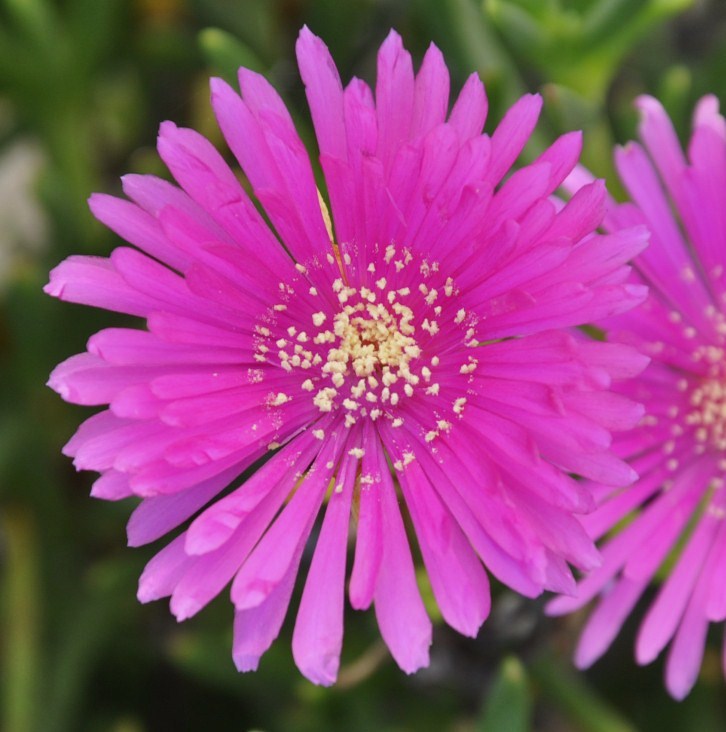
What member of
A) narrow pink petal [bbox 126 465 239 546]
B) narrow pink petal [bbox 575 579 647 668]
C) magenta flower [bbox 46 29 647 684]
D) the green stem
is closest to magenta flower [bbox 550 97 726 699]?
narrow pink petal [bbox 575 579 647 668]

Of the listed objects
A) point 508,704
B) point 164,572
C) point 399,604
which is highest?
point 164,572

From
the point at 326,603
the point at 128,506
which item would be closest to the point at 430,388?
the point at 326,603

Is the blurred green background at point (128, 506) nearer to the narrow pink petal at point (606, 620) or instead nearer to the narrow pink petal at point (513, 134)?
the narrow pink petal at point (606, 620)

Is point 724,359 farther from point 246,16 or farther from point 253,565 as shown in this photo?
point 246,16

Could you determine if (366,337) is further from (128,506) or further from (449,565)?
(128,506)

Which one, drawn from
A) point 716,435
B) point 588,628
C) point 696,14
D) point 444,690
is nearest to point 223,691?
point 444,690
